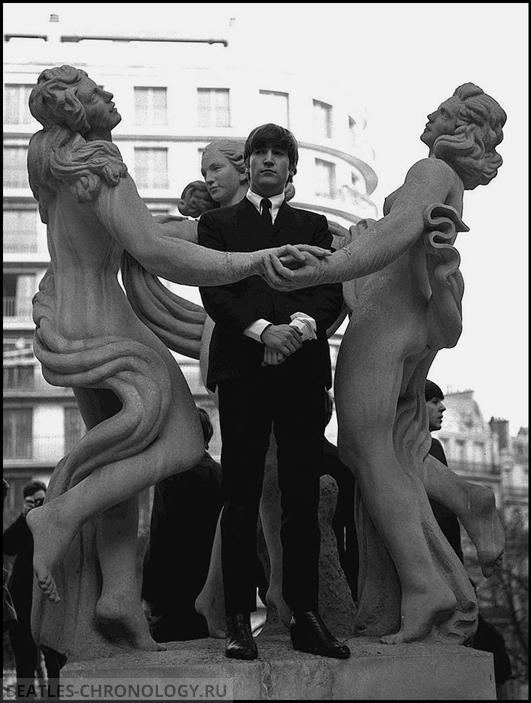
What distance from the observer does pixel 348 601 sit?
5312mm

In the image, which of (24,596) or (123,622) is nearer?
(123,622)

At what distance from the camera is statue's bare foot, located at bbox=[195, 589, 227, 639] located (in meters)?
5.14

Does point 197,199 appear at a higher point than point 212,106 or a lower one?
lower

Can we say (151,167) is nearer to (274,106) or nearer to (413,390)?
(274,106)

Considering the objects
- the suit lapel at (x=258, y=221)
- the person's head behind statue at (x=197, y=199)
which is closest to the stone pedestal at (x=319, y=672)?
the suit lapel at (x=258, y=221)

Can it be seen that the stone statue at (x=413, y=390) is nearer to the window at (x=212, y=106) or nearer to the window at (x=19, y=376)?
the window at (x=212, y=106)

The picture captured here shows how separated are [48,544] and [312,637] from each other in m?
1.05

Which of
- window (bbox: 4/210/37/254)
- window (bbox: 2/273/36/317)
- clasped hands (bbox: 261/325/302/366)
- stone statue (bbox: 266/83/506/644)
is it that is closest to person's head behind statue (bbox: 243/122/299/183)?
stone statue (bbox: 266/83/506/644)

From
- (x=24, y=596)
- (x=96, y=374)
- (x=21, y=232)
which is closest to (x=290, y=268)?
(x=96, y=374)

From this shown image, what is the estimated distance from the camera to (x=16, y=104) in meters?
32.4

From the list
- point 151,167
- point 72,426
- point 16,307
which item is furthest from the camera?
point 16,307

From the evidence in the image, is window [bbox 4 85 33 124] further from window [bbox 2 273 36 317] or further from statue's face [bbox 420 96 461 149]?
statue's face [bbox 420 96 461 149]

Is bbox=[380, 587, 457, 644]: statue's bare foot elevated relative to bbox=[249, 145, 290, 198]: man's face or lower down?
lower down

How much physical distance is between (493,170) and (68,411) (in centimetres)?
2851
